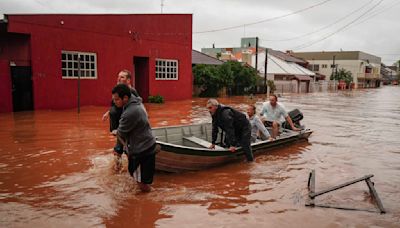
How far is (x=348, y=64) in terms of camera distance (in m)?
74.0

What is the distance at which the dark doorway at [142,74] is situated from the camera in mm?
21344

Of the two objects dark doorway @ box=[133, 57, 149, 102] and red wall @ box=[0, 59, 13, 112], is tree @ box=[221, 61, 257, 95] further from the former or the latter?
red wall @ box=[0, 59, 13, 112]

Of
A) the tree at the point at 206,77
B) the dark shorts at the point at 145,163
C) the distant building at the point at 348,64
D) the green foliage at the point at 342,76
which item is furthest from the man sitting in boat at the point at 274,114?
the distant building at the point at 348,64

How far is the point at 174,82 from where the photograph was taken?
76.5ft

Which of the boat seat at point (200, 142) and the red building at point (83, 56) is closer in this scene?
the boat seat at point (200, 142)

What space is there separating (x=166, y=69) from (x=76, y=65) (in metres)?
6.63

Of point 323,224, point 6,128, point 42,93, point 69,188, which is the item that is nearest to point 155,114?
point 42,93

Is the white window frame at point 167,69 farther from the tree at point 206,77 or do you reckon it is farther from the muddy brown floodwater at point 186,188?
the muddy brown floodwater at point 186,188

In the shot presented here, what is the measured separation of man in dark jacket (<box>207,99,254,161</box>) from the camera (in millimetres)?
7477

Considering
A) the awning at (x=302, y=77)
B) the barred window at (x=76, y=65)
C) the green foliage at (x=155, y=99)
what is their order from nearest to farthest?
the barred window at (x=76, y=65) → the green foliage at (x=155, y=99) → the awning at (x=302, y=77)

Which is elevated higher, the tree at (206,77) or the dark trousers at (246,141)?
the tree at (206,77)

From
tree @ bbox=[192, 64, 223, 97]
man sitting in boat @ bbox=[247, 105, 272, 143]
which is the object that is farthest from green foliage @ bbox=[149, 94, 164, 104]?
man sitting in boat @ bbox=[247, 105, 272, 143]

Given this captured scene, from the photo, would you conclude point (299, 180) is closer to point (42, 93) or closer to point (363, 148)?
point (363, 148)

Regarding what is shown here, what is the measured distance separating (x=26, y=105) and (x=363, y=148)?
1406cm
